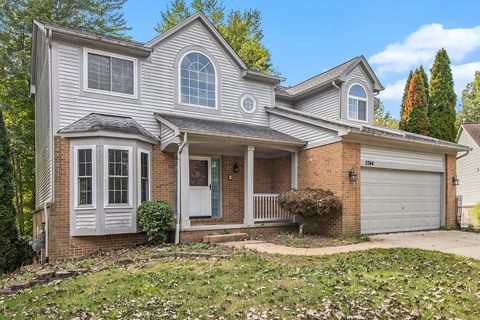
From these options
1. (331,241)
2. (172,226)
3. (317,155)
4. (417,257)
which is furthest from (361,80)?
(172,226)

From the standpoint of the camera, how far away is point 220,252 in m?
7.95

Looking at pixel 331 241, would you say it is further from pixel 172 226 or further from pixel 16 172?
pixel 16 172

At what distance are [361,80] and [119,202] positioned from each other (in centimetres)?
1103

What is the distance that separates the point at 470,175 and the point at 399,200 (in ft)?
47.0

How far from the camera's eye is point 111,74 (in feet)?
33.5

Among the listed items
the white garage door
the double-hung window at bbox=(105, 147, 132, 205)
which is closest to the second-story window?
the double-hung window at bbox=(105, 147, 132, 205)

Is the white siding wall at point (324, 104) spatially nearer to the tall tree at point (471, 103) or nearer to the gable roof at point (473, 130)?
the gable roof at point (473, 130)

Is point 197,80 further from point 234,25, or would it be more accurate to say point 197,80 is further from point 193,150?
point 234,25

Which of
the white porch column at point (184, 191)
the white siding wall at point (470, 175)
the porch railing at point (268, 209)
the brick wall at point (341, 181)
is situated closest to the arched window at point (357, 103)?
the brick wall at point (341, 181)

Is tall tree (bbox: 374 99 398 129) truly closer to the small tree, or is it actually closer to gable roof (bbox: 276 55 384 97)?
gable roof (bbox: 276 55 384 97)

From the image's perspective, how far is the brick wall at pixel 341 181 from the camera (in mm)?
10203

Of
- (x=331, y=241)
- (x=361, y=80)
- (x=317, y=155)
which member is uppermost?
(x=361, y=80)

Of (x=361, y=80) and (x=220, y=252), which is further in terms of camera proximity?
(x=361, y=80)

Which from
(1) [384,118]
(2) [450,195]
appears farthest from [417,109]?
(1) [384,118]
